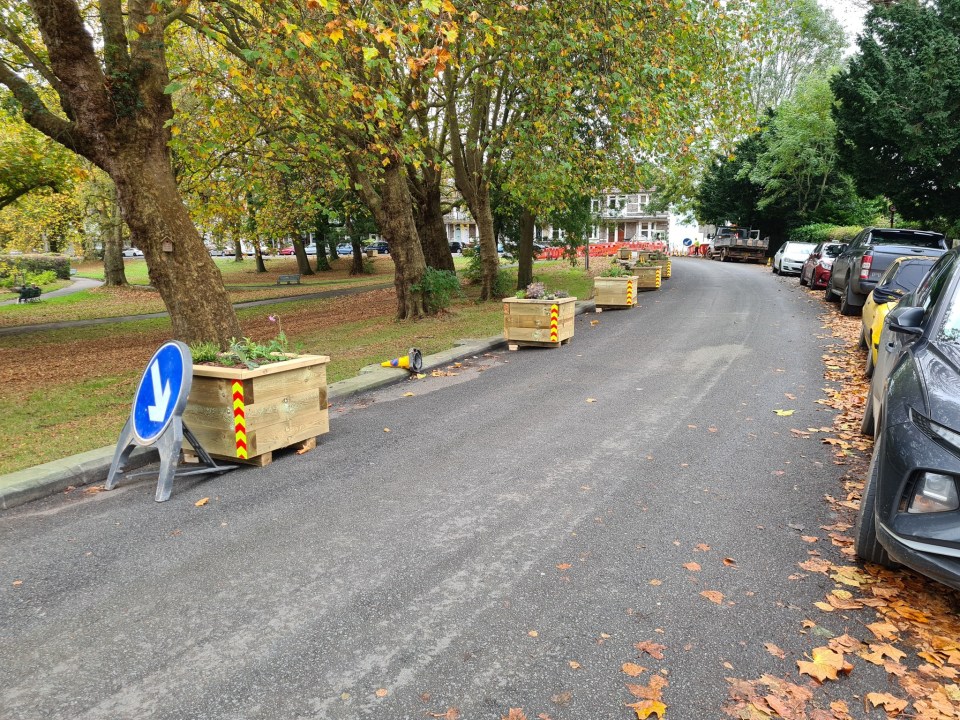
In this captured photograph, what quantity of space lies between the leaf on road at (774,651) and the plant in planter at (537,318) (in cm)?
914

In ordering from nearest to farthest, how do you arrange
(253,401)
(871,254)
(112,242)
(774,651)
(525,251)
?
(774,651)
(253,401)
(871,254)
(525,251)
(112,242)

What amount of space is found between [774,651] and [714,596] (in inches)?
19.9

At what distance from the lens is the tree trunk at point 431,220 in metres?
21.9

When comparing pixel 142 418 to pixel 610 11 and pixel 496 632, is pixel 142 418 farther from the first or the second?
pixel 610 11

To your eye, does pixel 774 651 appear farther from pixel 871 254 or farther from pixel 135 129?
pixel 871 254

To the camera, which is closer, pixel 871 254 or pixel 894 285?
pixel 894 285

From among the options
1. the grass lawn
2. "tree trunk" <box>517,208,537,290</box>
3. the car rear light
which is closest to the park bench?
→ the grass lawn

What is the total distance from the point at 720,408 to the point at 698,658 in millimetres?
4951

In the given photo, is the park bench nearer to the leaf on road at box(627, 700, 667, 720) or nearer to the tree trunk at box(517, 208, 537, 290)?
the tree trunk at box(517, 208, 537, 290)

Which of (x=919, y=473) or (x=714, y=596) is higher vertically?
(x=919, y=473)

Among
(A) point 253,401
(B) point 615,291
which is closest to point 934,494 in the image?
(A) point 253,401

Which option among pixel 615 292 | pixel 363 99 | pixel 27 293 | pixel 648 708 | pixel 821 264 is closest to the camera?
pixel 648 708

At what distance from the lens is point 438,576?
3936mm

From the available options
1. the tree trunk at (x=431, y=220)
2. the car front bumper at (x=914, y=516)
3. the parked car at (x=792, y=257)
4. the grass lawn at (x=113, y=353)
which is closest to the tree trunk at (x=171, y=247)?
the grass lawn at (x=113, y=353)
